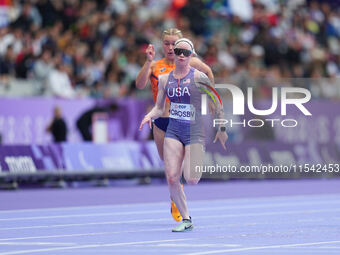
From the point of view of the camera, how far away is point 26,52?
2289 cm

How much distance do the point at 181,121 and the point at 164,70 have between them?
1.82m

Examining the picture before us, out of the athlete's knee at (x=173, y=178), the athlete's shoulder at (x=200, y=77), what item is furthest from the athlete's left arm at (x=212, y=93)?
the athlete's knee at (x=173, y=178)

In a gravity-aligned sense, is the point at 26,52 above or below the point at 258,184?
above

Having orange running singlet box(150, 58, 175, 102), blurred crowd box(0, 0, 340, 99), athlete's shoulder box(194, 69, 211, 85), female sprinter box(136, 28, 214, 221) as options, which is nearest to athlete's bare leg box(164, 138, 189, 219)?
athlete's shoulder box(194, 69, 211, 85)

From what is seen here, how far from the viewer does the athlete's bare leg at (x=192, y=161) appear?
12.3 m

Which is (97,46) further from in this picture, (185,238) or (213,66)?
(185,238)

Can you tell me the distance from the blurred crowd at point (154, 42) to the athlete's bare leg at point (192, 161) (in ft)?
34.6

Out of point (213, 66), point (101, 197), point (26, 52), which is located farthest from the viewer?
point (213, 66)

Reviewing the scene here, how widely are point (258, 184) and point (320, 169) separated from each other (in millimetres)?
3566

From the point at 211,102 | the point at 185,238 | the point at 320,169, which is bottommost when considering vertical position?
the point at 320,169

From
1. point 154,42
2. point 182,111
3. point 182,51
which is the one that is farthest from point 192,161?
point 154,42

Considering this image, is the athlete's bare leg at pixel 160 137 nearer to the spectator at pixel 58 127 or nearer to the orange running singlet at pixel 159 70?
the orange running singlet at pixel 159 70

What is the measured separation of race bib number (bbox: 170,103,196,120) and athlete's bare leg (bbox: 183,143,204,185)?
0.38 meters

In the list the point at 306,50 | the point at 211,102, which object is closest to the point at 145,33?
the point at 306,50
